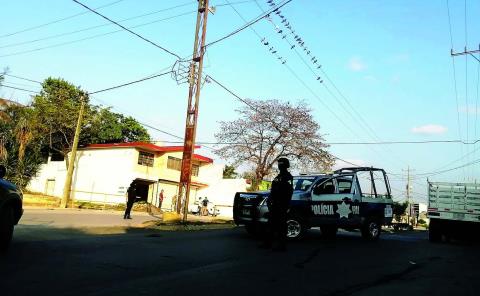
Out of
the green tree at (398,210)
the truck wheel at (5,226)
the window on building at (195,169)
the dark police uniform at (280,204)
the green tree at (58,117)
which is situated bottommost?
the truck wheel at (5,226)

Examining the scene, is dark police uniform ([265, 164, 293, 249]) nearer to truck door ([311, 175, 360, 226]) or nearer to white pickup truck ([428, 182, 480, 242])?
truck door ([311, 175, 360, 226])

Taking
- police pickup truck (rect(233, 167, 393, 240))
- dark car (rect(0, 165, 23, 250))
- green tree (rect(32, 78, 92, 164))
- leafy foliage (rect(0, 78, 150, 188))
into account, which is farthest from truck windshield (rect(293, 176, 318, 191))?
green tree (rect(32, 78, 92, 164))

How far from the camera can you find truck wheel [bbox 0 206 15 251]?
796cm

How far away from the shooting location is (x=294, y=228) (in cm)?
1250

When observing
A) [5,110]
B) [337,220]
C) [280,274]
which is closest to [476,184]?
[337,220]

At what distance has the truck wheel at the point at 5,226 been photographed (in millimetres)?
7957

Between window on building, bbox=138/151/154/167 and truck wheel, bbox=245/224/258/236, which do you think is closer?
truck wheel, bbox=245/224/258/236

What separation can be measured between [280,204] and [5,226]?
5341 mm

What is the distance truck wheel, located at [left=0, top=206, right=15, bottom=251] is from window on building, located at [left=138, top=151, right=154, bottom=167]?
35.2 meters

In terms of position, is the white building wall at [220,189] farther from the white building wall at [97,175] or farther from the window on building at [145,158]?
the white building wall at [97,175]

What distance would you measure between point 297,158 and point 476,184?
24.2m

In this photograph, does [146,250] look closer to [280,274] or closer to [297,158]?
[280,274]

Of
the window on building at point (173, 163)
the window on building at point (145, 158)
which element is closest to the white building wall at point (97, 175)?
the window on building at point (145, 158)

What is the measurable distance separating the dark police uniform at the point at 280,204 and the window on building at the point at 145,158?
113 ft
